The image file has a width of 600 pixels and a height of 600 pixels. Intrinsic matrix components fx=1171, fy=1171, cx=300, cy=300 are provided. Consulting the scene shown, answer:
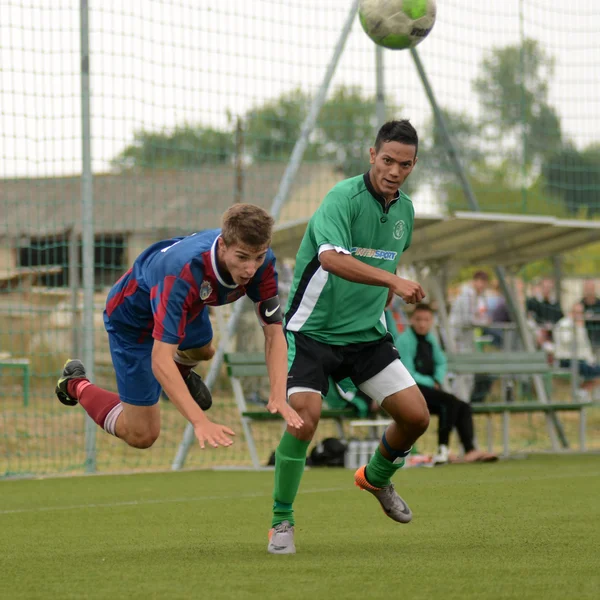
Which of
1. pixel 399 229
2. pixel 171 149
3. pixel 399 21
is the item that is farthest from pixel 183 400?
pixel 171 149

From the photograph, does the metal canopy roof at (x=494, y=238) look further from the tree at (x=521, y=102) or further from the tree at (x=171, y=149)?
the tree at (x=171, y=149)

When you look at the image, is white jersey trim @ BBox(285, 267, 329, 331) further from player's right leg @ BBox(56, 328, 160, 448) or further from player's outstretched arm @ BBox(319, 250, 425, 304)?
player's right leg @ BBox(56, 328, 160, 448)

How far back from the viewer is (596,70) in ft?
44.9

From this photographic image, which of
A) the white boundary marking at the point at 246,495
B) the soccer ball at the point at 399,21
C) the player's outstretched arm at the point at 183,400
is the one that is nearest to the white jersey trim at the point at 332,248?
the player's outstretched arm at the point at 183,400

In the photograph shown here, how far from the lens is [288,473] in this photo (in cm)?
557

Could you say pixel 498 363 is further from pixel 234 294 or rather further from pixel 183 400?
pixel 183 400

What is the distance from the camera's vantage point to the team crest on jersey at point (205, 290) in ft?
16.9

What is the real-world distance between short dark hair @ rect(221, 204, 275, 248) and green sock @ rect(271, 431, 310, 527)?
114cm

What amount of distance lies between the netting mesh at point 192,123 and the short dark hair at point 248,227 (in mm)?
6118

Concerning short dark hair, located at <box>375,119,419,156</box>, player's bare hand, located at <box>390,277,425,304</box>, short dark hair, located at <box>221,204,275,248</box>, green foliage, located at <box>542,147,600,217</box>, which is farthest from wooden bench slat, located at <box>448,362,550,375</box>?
short dark hair, located at <box>221,204,275,248</box>

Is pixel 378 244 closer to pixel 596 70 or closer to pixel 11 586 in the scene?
pixel 11 586

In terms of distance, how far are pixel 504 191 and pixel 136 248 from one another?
519 centimetres

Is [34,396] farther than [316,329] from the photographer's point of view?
Yes

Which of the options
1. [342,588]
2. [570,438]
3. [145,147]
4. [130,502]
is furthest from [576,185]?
[342,588]
